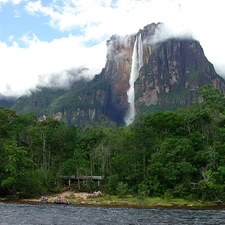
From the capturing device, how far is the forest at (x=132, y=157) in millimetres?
49188

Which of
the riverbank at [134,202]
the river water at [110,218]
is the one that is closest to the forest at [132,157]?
the riverbank at [134,202]

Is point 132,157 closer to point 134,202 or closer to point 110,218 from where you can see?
point 134,202

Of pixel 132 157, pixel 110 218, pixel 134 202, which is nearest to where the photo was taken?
pixel 110 218

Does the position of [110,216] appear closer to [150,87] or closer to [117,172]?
[117,172]

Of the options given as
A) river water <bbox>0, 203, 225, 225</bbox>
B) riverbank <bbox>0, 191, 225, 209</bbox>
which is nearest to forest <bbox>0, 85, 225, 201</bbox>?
riverbank <bbox>0, 191, 225, 209</bbox>

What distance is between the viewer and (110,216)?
32.7m

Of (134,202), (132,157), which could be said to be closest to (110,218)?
(134,202)

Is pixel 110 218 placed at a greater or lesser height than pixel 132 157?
lesser

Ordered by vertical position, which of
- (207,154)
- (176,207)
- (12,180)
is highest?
(207,154)

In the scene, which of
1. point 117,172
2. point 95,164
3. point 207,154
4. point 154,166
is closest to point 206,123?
point 207,154

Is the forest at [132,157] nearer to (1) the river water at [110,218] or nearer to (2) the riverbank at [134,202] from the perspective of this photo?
(2) the riverbank at [134,202]

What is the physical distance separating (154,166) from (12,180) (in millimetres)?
20585

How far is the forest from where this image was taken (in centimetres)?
4919

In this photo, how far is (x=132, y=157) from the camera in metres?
57.4
